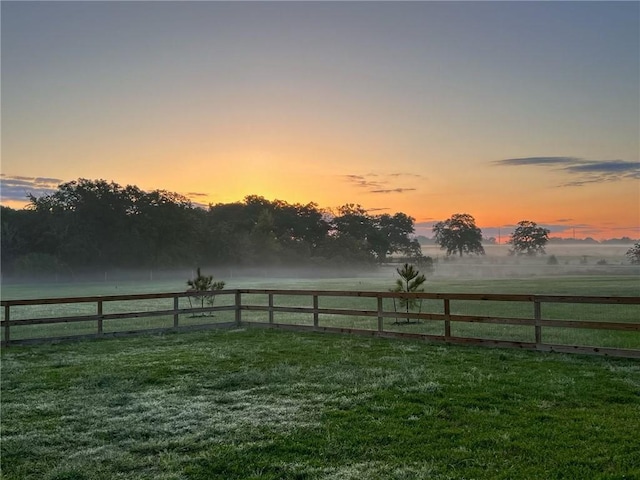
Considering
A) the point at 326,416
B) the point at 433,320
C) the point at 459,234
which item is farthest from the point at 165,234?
the point at 326,416

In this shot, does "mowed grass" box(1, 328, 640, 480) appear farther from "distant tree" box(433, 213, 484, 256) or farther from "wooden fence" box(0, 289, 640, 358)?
"distant tree" box(433, 213, 484, 256)

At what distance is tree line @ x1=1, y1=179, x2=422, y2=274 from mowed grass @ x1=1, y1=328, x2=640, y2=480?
6439 centimetres

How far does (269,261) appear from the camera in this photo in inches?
3275

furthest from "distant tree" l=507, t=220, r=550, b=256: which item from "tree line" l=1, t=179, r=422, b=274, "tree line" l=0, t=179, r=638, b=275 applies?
"tree line" l=1, t=179, r=422, b=274

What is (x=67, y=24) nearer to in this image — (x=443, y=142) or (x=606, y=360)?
(x=443, y=142)

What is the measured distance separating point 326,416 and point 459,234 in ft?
242

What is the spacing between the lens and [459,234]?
75.9 metres

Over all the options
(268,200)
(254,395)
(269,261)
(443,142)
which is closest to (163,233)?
(269,261)

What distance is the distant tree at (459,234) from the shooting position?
74.7m

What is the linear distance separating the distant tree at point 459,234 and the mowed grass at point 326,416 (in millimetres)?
68331

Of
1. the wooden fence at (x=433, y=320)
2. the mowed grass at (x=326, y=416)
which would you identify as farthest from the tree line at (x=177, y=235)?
the mowed grass at (x=326, y=416)

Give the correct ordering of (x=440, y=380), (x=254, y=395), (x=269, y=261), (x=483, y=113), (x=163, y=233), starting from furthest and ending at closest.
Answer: (x=269, y=261), (x=163, y=233), (x=483, y=113), (x=440, y=380), (x=254, y=395)

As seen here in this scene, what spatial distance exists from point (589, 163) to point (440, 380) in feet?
77.7

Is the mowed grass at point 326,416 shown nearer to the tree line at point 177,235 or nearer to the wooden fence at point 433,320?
the wooden fence at point 433,320
